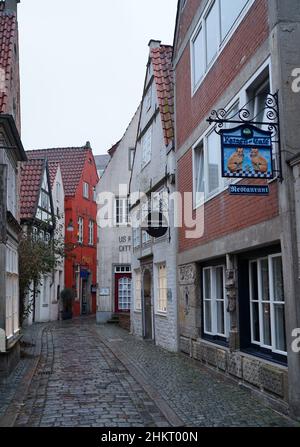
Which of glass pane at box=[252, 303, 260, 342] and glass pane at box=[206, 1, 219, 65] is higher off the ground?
glass pane at box=[206, 1, 219, 65]

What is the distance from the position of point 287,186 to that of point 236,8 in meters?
4.32

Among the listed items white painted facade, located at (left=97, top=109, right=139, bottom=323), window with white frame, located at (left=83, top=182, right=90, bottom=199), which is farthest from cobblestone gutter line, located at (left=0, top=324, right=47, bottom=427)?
window with white frame, located at (left=83, top=182, right=90, bottom=199)

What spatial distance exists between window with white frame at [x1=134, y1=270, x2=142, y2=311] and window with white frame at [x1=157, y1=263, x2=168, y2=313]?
283 centimetres

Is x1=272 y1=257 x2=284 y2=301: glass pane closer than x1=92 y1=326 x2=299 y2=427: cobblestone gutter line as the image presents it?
No

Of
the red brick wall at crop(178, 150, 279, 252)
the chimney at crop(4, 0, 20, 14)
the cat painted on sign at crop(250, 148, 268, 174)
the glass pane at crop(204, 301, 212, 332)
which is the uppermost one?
the chimney at crop(4, 0, 20, 14)

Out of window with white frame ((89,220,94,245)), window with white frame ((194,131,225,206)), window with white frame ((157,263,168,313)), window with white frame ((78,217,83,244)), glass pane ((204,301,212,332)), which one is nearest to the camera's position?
window with white frame ((194,131,225,206))

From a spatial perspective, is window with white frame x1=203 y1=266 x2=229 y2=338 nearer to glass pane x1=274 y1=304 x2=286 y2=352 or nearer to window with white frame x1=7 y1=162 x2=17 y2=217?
glass pane x1=274 y1=304 x2=286 y2=352

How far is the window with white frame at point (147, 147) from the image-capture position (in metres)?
A: 18.8

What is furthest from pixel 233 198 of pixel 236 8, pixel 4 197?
pixel 4 197

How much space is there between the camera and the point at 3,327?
37.1 ft

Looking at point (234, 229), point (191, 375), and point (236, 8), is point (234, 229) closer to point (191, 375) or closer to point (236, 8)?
point (191, 375)

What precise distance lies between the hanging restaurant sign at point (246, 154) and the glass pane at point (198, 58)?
5.38m

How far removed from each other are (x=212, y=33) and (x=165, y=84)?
506cm

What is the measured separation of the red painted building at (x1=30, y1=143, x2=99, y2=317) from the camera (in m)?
35.1
